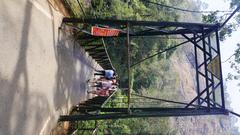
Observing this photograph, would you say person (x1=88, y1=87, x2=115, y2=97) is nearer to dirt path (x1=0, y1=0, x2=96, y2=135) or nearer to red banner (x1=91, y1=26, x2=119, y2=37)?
dirt path (x1=0, y1=0, x2=96, y2=135)

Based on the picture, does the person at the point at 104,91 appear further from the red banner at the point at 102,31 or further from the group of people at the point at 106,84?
the red banner at the point at 102,31

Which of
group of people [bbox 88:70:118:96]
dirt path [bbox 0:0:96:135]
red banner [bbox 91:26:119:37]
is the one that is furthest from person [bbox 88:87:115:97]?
red banner [bbox 91:26:119:37]

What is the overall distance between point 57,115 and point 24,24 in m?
3.35

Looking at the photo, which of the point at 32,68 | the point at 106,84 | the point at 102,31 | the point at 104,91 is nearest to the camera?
the point at 32,68

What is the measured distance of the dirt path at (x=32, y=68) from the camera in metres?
6.01

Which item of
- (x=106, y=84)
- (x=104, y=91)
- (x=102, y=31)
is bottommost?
(x=104, y=91)

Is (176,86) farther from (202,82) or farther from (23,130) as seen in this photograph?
(23,130)

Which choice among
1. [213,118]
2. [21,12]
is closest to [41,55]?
[21,12]

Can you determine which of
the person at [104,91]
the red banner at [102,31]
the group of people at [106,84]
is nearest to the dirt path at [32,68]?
the red banner at [102,31]

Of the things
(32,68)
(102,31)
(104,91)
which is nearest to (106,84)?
(104,91)

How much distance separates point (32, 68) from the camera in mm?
7340

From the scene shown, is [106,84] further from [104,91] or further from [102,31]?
[102,31]

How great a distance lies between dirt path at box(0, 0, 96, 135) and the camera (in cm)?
601

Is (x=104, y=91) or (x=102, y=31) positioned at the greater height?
(x=102, y=31)
